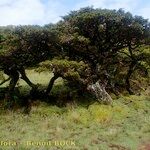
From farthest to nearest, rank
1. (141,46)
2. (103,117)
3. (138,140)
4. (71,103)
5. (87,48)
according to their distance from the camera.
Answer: (141,46) < (87,48) < (71,103) < (103,117) < (138,140)

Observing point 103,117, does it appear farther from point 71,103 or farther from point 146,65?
point 146,65

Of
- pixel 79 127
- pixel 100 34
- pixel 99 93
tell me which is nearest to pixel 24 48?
pixel 99 93

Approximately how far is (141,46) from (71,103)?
9.12m

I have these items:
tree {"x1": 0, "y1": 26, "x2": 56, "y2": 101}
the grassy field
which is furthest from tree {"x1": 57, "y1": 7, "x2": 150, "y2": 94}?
the grassy field

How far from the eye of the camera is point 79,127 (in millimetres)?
24469

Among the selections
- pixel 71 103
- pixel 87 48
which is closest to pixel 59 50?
pixel 87 48

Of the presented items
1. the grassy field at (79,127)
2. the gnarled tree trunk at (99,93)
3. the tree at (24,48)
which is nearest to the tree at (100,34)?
the gnarled tree trunk at (99,93)

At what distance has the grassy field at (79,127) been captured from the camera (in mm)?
21156

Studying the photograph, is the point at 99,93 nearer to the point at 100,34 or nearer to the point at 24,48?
the point at 100,34

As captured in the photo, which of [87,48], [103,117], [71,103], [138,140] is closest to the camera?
[138,140]

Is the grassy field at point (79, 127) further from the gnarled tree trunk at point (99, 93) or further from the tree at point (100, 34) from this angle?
the tree at point (100, 34)

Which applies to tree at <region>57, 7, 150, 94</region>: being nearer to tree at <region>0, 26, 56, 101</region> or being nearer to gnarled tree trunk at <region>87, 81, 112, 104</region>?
gnarled tree trunk at <region>87, 81, 112, 104</region>

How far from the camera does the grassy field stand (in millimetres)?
21156

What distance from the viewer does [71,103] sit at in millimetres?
28891
